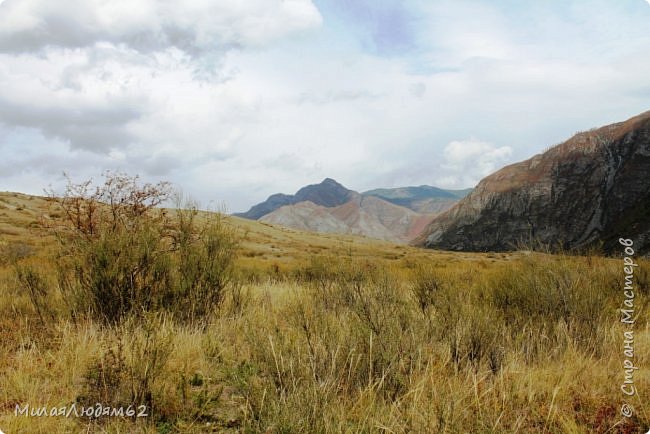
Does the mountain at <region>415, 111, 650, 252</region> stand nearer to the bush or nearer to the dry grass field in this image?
the dry grass field

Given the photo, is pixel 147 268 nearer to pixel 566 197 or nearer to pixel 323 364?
pixel 323 364

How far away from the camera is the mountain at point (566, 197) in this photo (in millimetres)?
111812

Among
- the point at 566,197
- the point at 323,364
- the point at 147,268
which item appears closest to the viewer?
the point at 323,364

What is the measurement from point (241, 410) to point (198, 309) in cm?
353

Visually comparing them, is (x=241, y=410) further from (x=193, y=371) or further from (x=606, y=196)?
(x=606, y=196)

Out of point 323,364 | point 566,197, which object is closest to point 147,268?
point 323,364

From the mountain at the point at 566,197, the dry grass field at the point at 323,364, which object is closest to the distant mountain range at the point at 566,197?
the mountain at the point at 566,197

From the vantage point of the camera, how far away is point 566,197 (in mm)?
127688

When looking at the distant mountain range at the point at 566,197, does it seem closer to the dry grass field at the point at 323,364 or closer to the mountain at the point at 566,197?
the mountain at the point at 566,197

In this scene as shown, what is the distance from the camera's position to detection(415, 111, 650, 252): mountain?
367 feet

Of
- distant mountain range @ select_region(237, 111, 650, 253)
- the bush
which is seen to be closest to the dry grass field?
the bush

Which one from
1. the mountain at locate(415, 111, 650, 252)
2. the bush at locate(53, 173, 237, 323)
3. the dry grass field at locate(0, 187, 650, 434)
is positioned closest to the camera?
the dry grass field at locate(0, 187, 650, 434)

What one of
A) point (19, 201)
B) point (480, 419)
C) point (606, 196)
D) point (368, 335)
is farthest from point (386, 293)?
point (606, 196)

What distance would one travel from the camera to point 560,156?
138750mm
